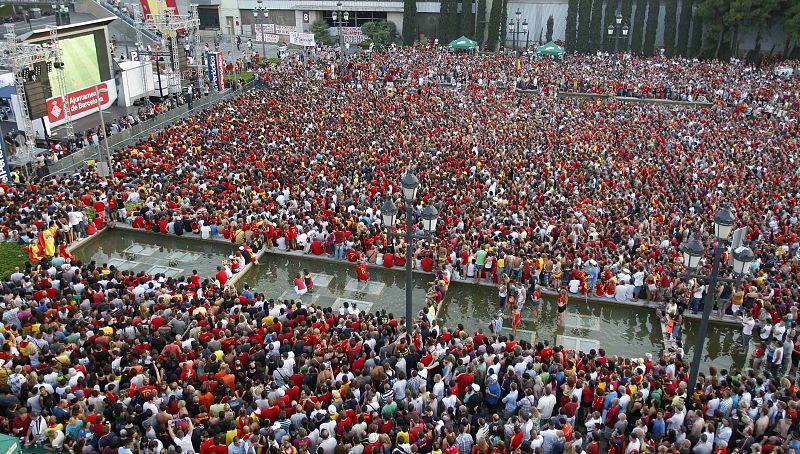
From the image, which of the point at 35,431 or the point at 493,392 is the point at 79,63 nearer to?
the point at 35,431

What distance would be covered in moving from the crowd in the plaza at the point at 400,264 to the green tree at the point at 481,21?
20747 millimetres

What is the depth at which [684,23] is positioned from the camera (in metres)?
46.2

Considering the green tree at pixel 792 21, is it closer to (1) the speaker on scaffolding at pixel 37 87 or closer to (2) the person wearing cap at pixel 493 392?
(2) the person wearing cap at pixel 493 392

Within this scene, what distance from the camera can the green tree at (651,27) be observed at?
47.4 meters

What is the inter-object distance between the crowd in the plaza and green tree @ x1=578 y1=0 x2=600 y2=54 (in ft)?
56.5

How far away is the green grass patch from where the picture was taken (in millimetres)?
16758

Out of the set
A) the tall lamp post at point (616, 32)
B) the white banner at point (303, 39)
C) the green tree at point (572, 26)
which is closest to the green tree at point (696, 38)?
the tall lamp post at point (616, 32)

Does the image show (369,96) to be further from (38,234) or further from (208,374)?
(208,374)

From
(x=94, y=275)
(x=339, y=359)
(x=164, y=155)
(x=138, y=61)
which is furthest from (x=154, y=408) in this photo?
(x=138, y=61)

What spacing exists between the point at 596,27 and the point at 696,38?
22.5ft

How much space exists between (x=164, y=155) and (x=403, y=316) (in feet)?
42.6

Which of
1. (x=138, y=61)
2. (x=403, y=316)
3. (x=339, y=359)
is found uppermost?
(x=138, y=61)

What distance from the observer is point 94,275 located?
14680mm

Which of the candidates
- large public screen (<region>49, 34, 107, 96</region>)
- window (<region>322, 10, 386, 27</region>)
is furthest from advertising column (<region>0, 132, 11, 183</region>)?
window (<region>322, 10, 386, 27</region>)
